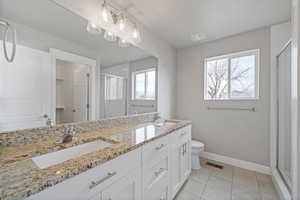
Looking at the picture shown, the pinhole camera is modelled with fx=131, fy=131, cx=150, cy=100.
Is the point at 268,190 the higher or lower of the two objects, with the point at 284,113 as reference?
lower

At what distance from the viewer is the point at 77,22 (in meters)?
1.21

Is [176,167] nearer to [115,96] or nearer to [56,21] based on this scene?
[115,96]

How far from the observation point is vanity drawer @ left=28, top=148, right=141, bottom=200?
21.0 inches

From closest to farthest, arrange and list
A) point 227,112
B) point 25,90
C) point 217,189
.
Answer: point 25,90
point 217,189
point 227,112

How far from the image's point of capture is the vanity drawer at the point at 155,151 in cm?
103

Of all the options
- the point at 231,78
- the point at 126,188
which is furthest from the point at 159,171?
the point at 231,78

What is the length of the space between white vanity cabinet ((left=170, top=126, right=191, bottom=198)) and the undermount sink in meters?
0.83

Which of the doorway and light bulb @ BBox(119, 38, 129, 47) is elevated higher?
light bulb @ BBox(119, 38, 129, 47)

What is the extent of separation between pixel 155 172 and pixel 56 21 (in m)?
1.53

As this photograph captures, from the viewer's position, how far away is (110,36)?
1.48 m

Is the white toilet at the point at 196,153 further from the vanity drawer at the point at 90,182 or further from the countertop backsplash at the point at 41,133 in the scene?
the vanity drawer at the point at 90,182

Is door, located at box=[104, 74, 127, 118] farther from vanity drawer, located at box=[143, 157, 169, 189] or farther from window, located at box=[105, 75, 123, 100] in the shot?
vanity drawer, located at box=[143, 157, 169, 189]

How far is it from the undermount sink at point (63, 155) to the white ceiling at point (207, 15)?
1553mm

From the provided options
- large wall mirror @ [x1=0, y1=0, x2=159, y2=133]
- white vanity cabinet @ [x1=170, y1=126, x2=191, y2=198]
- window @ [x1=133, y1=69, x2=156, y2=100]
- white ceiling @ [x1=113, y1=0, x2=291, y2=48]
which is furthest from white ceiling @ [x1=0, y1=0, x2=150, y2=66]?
white vanity cabinet @ [x1=170, y1=126, x2=191, y2=198]
